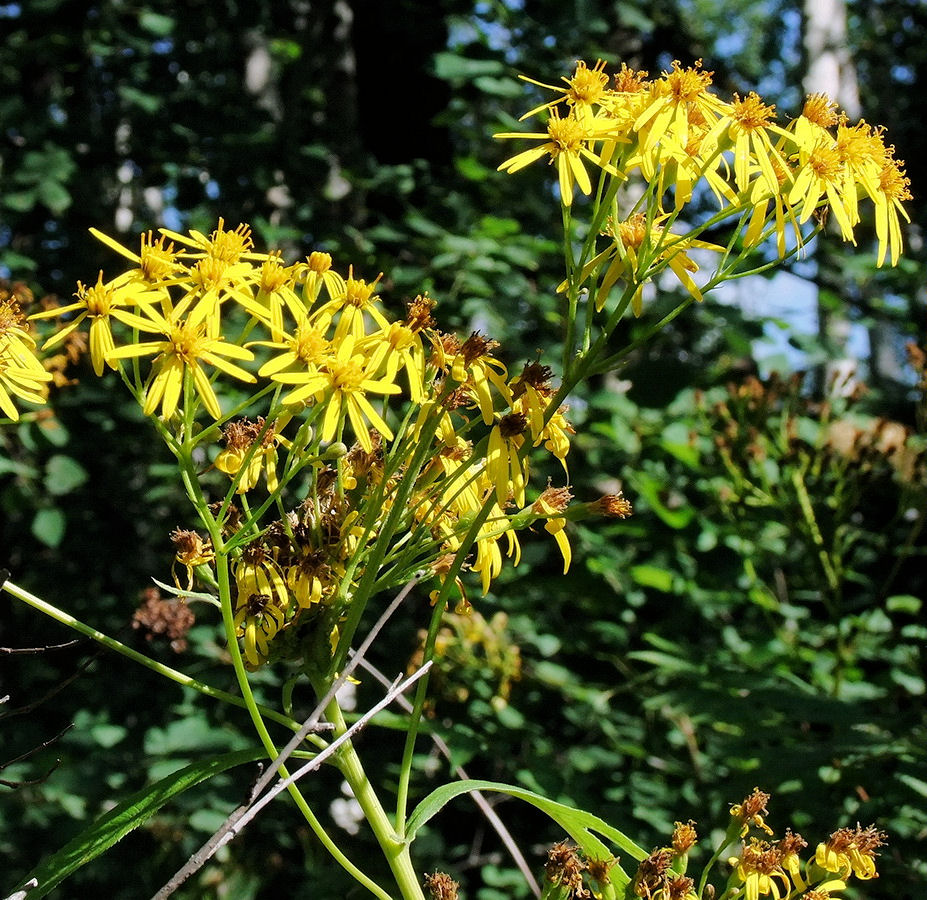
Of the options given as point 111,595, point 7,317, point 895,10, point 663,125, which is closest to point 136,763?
point 111,595

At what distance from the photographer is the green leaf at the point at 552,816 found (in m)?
0.91

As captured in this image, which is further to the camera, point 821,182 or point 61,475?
point 61,475

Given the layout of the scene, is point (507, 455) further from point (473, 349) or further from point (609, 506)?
point (609, 506)

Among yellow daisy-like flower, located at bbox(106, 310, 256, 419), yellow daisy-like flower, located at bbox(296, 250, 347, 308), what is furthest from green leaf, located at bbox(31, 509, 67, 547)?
yellow daisy-like flower, located at bbox(106, 310, 256, 419)

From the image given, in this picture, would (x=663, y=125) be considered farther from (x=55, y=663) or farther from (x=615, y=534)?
(x=55, y=663)

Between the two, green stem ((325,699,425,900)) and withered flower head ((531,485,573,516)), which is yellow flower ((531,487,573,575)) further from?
green stem ((325,699,425,900))

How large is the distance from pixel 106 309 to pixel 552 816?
663 millimetres

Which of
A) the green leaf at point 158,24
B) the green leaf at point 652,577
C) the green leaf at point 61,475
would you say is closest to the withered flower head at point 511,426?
the green leaf at point 652,577

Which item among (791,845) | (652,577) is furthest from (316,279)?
(652,577)

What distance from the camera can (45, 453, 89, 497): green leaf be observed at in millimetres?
2900

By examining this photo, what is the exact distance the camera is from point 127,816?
2.97 feet

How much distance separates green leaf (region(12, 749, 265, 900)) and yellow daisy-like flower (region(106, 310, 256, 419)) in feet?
1.06

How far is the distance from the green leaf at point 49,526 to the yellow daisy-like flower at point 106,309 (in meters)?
2.13

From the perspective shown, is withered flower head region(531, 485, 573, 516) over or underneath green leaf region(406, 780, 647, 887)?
over
